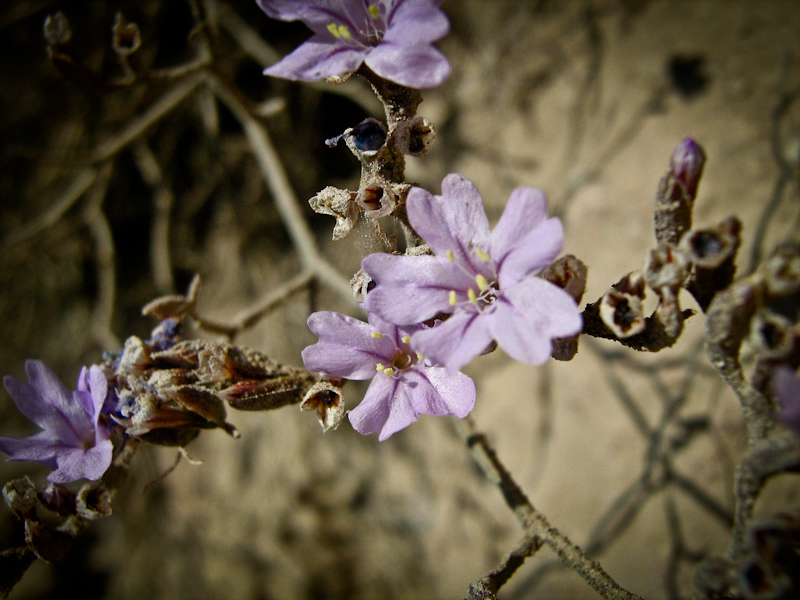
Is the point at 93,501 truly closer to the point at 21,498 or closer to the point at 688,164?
the point at 21,498

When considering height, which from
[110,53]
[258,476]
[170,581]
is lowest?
[170,581]

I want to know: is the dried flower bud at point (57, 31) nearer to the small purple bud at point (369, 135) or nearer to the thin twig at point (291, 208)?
the thin twig at point (291, 208)

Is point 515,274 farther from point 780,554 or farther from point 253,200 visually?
point 253,200

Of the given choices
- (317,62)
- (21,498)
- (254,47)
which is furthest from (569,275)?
(254,47)

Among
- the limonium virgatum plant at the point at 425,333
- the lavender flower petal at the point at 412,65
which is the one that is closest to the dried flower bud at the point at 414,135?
the limonium virgatum plant at the point at 425,333

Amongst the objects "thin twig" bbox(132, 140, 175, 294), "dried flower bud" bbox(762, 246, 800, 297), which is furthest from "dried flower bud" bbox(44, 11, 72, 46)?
"dried flower bud" bbox(762, 246, 800, 297)

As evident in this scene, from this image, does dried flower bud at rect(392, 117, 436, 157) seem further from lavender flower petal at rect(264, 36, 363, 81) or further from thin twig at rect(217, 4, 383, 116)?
thin twig at rect(217, 4, 383, 116)

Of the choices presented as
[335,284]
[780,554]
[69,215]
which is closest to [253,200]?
[69,215]

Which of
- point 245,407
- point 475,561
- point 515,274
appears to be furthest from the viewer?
point 475,561
